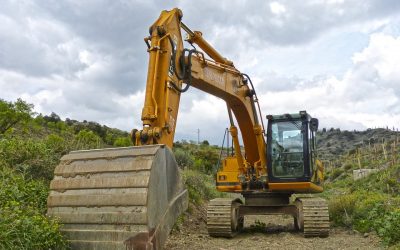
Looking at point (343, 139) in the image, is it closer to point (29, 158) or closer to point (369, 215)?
point (369, 215)

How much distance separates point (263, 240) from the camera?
9125 mm

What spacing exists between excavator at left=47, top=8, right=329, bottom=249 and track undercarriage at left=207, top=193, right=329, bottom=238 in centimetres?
2

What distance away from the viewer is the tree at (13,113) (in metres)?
11.3

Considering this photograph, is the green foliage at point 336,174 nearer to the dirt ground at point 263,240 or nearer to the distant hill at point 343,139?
the distant hill at point 343,139

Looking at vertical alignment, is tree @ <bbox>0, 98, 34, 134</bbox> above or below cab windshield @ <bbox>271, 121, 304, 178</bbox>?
above

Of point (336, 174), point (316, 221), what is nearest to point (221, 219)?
point (316, 221)

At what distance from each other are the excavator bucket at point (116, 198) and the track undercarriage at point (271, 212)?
360cm

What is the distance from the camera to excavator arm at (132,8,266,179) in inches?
260

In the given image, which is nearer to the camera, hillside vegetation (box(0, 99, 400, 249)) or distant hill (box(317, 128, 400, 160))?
hillside vegetation (box(0, 99, 400, 249))

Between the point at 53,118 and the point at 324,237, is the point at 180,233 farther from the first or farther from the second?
the point at 53,118

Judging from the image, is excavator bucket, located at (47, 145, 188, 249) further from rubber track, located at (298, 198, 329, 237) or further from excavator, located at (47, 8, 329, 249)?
rubber track, located at (298, 198, 329, 237)

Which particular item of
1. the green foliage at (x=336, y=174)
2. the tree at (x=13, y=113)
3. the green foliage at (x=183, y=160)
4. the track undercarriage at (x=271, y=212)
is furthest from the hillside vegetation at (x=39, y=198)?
the green foliage at (x=336, y=174)

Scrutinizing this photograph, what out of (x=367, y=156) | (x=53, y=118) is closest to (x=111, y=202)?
(x=53, y=118)

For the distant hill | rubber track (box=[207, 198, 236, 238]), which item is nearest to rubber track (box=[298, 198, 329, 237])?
rubber track (box=[207, 198, 236, 238])
